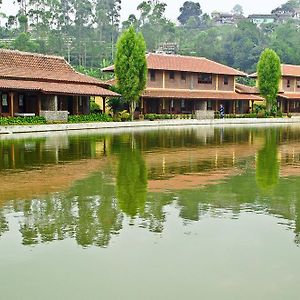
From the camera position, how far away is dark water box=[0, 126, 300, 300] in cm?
638

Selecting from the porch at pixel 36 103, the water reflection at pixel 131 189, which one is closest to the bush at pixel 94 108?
the porch at pixel 36 103

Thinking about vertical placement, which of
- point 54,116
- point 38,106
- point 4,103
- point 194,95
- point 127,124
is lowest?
point 127,124

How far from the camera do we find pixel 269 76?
6003 centimetres

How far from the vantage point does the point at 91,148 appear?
76.3 ft

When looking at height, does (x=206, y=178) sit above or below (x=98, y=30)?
below

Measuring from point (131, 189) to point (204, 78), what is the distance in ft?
158

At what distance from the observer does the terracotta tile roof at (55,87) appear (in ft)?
128

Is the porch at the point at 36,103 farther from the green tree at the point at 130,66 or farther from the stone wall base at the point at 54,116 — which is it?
the green tree at the point at 130,66

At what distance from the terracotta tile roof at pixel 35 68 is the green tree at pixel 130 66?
2126 millimetres

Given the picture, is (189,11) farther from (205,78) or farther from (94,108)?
(94,108)

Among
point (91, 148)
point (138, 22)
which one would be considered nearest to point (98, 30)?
point (138, 22)

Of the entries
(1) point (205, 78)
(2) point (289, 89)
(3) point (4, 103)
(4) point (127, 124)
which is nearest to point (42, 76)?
(3) point (4, 103)

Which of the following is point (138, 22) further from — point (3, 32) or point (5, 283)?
point (5, 283)

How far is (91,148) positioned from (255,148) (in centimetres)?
744
